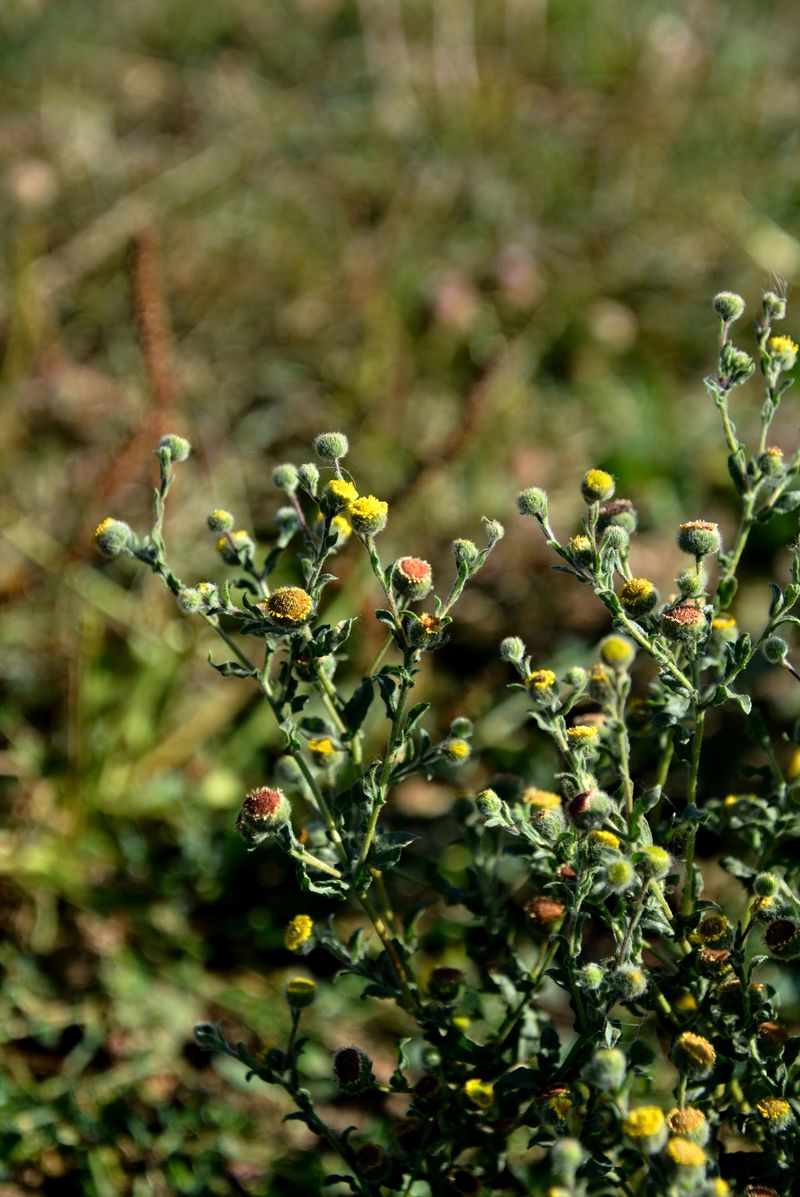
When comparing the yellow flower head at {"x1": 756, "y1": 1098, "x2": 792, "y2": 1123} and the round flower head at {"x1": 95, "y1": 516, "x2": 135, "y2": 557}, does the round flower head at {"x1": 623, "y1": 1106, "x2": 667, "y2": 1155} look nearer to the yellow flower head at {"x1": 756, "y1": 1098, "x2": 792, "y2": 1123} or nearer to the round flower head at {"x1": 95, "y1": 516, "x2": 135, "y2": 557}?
the yellow flower head at {"x1": 756, "y1": 1098, "x2": 792, "y2": 1123}

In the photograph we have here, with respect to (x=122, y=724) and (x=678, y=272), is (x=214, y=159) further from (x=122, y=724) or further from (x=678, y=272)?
(x=122, y=724)

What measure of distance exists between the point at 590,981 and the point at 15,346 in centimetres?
245

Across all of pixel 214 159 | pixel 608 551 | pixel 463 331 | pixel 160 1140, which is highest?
pixel 608 551

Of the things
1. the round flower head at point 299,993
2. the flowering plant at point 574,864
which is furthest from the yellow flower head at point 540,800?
the round flower head at point 299,993

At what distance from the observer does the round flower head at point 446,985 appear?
1.41 metres

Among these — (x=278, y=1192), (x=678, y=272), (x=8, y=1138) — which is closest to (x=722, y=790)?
(x=278, y=1192)

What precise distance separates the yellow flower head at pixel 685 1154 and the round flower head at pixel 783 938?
0.23 metres

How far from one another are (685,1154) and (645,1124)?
42mm

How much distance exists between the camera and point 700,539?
4.08ft

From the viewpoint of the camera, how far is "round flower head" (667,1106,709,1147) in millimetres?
1089

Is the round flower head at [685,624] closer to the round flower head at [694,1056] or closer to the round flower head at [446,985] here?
the round flower head at [694,1056]

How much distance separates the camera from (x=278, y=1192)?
176 centimetres

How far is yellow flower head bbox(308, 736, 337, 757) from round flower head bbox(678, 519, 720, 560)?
0.46 meters

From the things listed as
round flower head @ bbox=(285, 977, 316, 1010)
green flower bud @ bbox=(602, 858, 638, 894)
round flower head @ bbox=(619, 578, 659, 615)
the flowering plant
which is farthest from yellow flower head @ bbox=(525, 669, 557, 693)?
round flower head @ bbox=(285, 977, 316, 1010)
